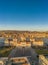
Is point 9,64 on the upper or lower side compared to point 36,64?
upper

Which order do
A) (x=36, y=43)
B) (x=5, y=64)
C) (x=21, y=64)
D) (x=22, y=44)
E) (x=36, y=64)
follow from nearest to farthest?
(x=5, y=64), (x=21, y=64), (x=36, y=64), (x=22, y=44), (x=36, y=43)

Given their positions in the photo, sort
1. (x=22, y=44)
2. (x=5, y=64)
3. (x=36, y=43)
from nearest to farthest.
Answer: (x=5, y=64) < (x=22, y=44) < (x=36, y=43)

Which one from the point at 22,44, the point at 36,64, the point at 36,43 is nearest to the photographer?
the point at 36,64

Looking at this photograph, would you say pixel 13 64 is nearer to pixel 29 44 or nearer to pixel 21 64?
pixel 21 64

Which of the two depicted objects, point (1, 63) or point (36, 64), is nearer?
point (1, 63)

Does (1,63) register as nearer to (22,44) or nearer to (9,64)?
(9,64)

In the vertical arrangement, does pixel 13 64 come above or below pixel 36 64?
above

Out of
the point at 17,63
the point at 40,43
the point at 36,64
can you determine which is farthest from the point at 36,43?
the point at 17,63

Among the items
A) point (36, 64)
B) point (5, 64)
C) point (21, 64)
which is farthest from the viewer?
point (36, 64)

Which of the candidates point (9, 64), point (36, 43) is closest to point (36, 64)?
point (9, 64)
